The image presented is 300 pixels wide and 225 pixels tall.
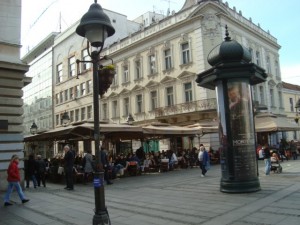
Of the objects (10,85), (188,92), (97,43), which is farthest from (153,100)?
(97,43)

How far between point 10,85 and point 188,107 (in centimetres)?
1951

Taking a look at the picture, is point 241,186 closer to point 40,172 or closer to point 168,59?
point 40,172

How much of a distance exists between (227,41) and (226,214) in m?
6.20

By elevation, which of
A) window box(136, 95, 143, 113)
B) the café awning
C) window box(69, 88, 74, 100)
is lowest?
the café awning

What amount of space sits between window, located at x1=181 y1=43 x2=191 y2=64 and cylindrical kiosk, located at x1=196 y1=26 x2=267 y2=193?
2163 cm

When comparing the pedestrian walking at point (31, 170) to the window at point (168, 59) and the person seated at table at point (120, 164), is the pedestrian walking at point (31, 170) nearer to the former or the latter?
the person seated at table at point (120, 164)

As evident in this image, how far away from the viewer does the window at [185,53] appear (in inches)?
1326

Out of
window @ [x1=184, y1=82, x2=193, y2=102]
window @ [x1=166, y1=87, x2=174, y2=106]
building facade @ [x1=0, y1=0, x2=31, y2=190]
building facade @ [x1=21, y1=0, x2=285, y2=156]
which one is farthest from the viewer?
window @ [x1=166, y1=87, x2=174, y2=106]

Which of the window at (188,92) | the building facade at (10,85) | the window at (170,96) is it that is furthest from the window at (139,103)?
the building facade at (10,85)

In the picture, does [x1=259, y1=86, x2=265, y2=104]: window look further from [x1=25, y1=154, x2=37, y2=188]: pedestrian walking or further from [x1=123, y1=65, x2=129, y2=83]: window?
[x1=25, y1=154, x2=37, y2=188]: pedestrian walking

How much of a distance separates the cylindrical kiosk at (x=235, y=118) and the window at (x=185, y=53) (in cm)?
2163

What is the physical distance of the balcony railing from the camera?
31.0 meters

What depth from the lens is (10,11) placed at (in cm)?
1623

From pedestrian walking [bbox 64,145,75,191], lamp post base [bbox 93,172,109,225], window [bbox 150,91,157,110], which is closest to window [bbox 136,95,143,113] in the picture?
window [bbox 150,91,157,110]
